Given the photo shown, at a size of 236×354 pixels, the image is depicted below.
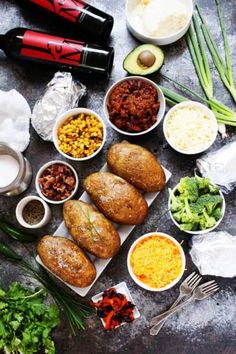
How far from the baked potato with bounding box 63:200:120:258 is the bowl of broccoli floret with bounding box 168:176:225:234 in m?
0.27

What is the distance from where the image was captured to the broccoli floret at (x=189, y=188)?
7.84 feet

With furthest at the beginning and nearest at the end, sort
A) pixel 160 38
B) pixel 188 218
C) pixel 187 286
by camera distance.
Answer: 1. pixel 160 38
2. pixel 187 286
3. pixel 188 218

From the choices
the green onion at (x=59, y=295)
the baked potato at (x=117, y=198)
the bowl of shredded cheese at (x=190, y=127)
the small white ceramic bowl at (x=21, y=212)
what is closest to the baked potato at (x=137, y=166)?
the baked potato at (x=117, y=198)

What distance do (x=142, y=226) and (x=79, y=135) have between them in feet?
1.61

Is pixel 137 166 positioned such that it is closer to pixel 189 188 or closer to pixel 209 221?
pixel 189 188

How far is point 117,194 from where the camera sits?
7.83ft

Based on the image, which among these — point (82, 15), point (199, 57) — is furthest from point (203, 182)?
point (82, 15)

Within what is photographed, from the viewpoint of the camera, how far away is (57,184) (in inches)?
99.1

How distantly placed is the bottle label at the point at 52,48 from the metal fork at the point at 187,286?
1.05 meters

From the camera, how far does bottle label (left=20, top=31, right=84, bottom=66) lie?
2537mm

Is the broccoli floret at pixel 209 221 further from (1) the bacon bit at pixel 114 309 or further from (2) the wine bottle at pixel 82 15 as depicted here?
(2) the wine bottle at pixel 82 15

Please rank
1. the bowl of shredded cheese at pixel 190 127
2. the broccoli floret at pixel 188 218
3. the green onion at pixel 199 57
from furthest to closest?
the green onion at pixel 199 57, the bowl of shredded cheese at pixel 190 127, the broccoli floret at pixel 188 218

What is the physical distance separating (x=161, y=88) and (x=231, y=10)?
0.52m

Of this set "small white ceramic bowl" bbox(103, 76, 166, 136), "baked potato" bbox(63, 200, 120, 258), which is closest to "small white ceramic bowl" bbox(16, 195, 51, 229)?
"baked potato" bbox(63, 200, 120, 258)
